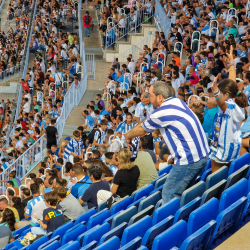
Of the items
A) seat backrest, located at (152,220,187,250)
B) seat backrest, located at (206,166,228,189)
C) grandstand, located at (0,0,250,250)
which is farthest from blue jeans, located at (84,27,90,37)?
seat backrest, located at (152,220,187,250)

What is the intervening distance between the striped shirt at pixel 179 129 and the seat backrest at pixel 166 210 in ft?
1.30

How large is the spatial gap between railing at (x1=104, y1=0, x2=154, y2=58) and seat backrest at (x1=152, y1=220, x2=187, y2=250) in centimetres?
1539

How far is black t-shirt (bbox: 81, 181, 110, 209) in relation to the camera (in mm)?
5344

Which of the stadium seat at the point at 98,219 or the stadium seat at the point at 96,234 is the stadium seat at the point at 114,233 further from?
the stadium seat at the point at 98,219

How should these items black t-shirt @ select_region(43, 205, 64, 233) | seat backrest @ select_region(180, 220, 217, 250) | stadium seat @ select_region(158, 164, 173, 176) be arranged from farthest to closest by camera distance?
stadium seat @ select_region(158, 164, 173, 176), black t-shirt @ select_region(43, 205, 64, 233), seat backrest @ select_region(180, 220, 217, 250)

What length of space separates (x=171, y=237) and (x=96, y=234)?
1.03m

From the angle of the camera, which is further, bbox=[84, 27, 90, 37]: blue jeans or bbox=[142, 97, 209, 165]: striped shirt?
bbox=[84, 27, 90, 37]: blue jeans

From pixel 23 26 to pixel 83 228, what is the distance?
1016 inches

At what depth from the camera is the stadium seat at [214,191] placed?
376cm

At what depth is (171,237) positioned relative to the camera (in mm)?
3225

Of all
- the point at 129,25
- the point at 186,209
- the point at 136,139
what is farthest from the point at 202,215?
the point at 129,25

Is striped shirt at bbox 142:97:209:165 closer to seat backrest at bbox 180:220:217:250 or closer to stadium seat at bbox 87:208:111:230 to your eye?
seat backrest at bbox 180:220:217:250

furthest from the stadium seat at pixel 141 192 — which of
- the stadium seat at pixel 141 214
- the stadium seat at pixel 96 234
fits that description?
the stadium seat at pixel 96 234

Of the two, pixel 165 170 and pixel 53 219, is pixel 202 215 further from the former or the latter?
pixel 53 219
